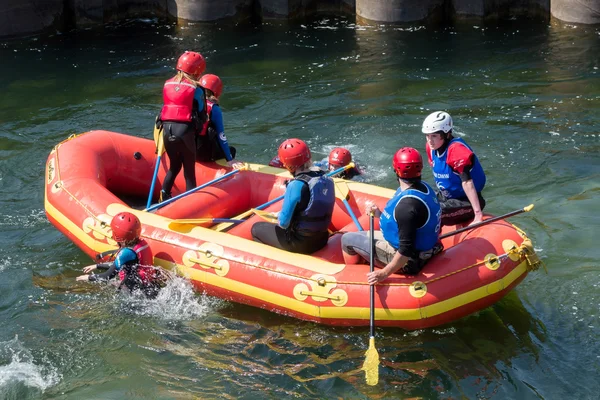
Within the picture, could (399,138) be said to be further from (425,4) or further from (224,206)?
(425,4)

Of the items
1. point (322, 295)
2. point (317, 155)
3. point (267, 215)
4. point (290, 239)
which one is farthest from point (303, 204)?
point (317, 155)

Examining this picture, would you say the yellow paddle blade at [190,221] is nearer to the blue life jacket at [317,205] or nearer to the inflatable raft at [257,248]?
the inflatable raft at [257,248]

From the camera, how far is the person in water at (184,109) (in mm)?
7723

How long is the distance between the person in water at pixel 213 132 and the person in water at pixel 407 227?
230 centimetres

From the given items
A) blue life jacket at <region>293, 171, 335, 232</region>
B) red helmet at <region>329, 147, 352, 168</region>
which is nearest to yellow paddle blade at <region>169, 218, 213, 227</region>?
blue life jacket at <region>293, 171, 335, 232</region>

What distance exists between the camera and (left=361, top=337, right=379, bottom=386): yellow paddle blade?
5836 millimetres

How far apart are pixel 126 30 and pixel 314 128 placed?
20.8ft

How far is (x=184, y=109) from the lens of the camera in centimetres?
776

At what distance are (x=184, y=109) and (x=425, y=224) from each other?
2894 millimetres

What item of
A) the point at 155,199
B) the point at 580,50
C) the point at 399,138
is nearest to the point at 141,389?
the point at 155,199

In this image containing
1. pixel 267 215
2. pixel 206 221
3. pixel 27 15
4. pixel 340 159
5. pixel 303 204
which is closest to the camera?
pixel 303 204

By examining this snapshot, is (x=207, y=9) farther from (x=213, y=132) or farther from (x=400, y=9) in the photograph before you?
(x=213, y=132)

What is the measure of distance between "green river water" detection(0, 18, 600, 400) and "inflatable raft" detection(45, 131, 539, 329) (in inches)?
11.6

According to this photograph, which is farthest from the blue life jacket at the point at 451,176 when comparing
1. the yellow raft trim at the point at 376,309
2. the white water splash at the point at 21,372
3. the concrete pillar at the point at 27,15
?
the concrete pillar at the point at 27,15
